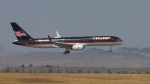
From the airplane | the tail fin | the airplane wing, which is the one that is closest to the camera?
the airplane

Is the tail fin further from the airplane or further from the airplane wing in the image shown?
the airplane wing

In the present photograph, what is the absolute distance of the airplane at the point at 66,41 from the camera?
172 m

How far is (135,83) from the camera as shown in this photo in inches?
4395

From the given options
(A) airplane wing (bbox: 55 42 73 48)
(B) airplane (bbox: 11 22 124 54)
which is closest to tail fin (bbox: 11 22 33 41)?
(B) airplane (bbox: 11 22 124 54)

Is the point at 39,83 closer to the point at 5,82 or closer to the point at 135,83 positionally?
the point at 5,82

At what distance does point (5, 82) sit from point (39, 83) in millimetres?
7506

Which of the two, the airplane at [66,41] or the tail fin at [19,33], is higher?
the tail fin at [19,33]

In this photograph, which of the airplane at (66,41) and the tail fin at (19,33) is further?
the tail fin at (19,33)

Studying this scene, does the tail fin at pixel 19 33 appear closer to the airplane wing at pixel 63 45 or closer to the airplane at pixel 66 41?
the airplane at pixel 66 41

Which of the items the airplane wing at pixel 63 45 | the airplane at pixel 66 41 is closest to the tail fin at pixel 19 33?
the airplane at pixel 66 41

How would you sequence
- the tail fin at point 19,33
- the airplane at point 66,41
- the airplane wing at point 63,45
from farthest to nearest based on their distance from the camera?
the tail fin at point 19,33
the airplane wing at point 63,45
the airplane at point 66,41

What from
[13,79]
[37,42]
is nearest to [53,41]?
[37,42]

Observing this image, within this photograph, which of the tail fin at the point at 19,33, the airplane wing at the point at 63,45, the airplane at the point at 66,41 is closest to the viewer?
the airplane at the point at 66,41

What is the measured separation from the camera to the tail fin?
186125 millimetres
